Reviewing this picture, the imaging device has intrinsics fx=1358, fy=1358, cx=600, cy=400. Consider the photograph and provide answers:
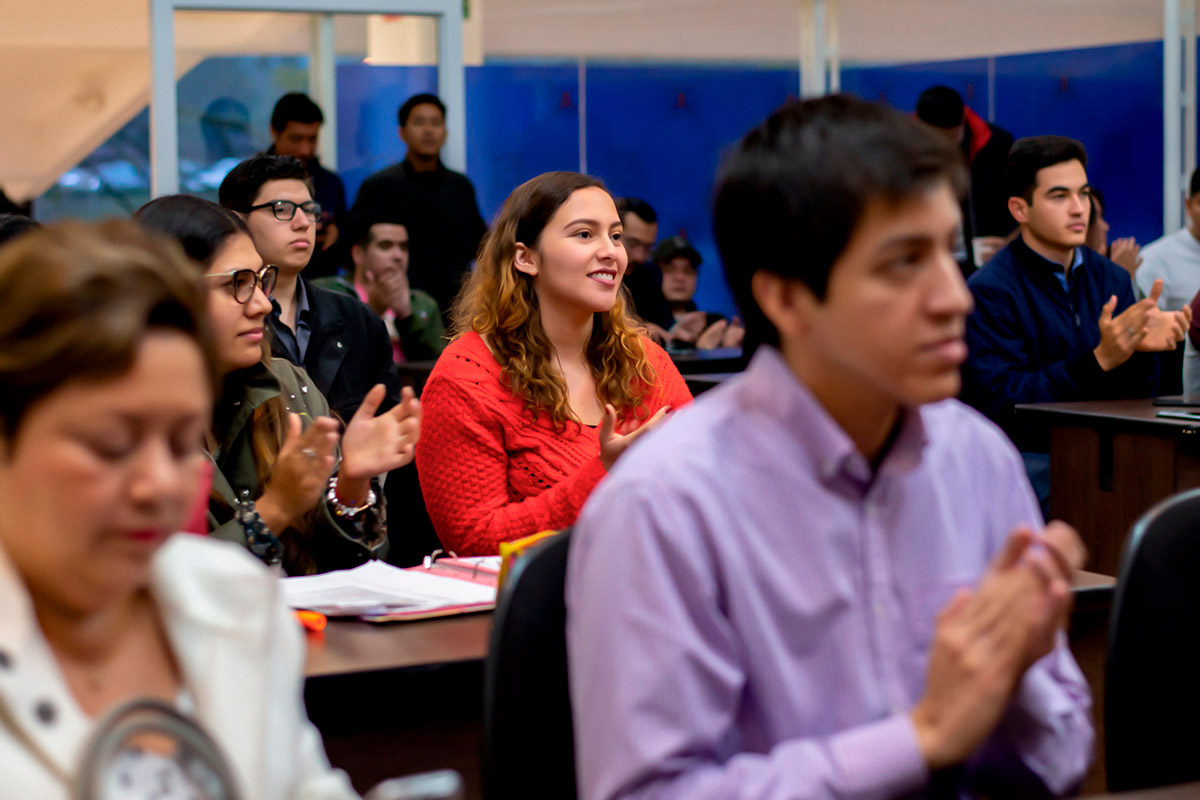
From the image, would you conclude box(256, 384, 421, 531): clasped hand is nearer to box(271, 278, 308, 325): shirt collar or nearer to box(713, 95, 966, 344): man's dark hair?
box(713, 95, 966, 344): man's dark hair

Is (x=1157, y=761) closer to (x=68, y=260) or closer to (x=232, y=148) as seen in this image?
(x=68, y=260)

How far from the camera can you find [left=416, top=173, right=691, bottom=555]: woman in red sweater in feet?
8.14

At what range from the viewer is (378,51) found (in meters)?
5.95

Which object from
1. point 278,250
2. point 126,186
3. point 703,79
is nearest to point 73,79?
point 126,186

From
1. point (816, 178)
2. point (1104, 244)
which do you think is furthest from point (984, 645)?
point (1104, 244)

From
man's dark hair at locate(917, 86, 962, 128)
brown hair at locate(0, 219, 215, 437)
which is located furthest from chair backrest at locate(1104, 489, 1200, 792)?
man's dark hair at locate(917, 86, 962, 128)

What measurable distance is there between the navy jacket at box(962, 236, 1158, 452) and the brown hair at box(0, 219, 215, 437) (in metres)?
3.21

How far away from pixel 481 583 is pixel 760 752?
848 mm

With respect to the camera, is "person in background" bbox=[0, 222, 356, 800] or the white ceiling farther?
the white ceiling

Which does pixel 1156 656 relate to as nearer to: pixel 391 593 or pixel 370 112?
pixel 391 593

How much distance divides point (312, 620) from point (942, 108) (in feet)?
14.6

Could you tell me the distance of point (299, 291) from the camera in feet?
12.1

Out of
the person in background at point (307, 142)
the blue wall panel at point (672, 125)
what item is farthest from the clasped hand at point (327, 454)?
the blue wall panel at point (672, 125)

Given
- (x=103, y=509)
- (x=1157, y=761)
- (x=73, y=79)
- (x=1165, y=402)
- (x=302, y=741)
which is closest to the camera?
(x=103, y=509)
